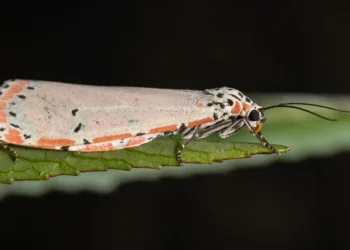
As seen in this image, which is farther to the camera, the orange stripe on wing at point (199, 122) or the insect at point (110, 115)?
the orange stripe on wing at point (199, 122)

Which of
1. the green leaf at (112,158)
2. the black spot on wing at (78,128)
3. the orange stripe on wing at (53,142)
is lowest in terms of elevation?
the green leaf at (112,158)

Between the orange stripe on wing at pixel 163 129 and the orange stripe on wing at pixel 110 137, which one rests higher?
the orange stripe on wing at pixel 163 129

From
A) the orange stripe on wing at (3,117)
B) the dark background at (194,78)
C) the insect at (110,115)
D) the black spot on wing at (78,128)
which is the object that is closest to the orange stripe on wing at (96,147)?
the insect at (110,115)

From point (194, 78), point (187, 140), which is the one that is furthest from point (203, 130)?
point (194, 78)

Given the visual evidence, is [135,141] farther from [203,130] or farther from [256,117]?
[256,117]

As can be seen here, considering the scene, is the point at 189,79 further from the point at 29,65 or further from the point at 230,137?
the point at 230,137

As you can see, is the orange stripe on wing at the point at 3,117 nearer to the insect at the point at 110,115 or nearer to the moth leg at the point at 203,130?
the insect at the point at 110,115
